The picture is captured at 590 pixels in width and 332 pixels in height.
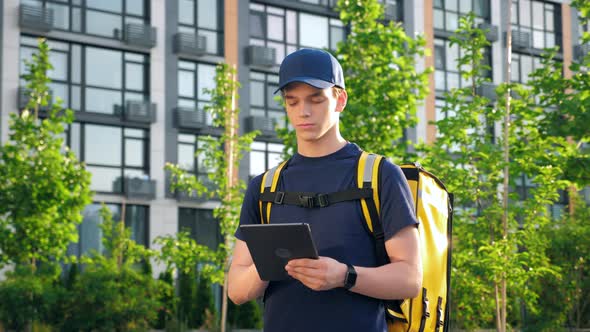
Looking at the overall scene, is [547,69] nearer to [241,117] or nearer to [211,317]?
[211,317]

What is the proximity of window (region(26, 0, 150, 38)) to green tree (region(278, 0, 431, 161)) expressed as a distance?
58.5 ft

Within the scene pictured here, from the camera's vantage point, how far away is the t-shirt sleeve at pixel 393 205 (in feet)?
9.93

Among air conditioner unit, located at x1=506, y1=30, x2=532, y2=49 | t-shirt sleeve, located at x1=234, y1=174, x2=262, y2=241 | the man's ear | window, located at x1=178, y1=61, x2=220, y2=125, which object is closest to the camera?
the man's ear

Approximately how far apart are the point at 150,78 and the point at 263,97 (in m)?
4.86

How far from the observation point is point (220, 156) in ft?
69.2

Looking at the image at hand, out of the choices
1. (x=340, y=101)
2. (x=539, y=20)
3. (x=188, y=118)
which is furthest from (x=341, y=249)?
(x=539, y=20)

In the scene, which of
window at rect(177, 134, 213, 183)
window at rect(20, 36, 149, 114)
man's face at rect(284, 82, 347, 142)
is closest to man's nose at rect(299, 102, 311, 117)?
man's face at rect(284, 82, 347, 142)

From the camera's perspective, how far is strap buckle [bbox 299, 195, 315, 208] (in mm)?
3102

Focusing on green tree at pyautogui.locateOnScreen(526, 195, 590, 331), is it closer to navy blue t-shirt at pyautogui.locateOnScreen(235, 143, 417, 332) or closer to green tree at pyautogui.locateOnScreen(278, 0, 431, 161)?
green tree at pyautogui.locateOnScreen(278, 0, 431, 161)

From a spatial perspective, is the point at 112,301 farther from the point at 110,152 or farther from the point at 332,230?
the point at 332,230

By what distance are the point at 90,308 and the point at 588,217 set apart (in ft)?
50.2

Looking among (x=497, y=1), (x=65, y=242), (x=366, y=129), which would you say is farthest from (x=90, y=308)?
(x=497, y=1)

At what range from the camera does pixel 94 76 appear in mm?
33188

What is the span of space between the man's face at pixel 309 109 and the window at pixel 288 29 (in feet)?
110
